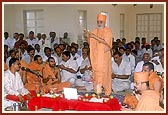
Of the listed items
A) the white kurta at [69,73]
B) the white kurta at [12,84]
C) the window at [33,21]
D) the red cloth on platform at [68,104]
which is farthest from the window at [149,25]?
the red cloth on platform at [68,104]

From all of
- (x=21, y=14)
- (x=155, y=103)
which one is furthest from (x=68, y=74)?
(x=21, y=14)

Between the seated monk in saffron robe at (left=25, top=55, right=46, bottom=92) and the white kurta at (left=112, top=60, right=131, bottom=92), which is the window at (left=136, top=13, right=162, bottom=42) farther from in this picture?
the seated monk in saffron robe at (left=25, top=55, right=46, bottom=92)

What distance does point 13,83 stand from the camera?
5078 millimetres

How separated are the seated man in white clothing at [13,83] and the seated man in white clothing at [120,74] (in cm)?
199

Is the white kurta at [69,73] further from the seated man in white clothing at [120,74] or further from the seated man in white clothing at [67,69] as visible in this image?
the seated man in white clothing at [120,74]

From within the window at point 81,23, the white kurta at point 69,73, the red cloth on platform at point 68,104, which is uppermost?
the window at point 81,23

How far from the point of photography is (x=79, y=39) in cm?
1112

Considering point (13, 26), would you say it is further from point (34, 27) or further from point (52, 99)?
point (52, 99)

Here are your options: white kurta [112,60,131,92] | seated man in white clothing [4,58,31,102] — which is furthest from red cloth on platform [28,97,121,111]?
white kurta [112,60,131,92]

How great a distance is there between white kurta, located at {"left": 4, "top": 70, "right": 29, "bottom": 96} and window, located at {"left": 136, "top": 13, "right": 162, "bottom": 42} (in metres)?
9.56

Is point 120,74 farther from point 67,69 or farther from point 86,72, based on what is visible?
point 67,69

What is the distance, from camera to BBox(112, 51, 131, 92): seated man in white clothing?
21.7 feet

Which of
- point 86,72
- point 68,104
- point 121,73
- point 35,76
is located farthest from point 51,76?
point 68,104

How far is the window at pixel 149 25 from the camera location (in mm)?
13992
